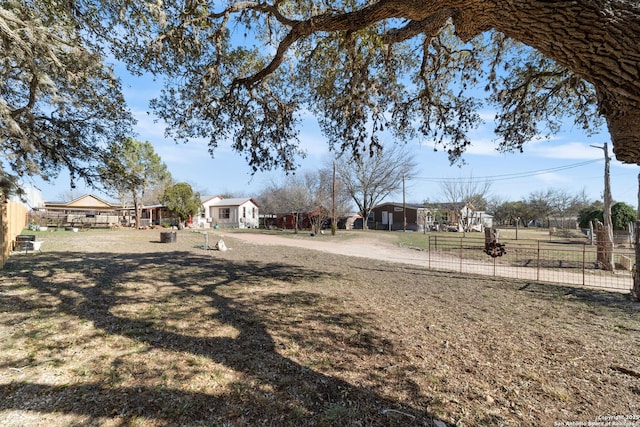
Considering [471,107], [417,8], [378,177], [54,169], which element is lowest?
[54,169]

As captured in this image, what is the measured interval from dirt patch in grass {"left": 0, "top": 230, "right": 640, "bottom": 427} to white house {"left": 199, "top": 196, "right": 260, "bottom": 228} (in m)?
30.8

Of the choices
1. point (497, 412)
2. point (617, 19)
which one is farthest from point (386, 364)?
point (617, 19)

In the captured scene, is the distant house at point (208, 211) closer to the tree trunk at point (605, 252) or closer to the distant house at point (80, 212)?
the distant house at point (80, 212)

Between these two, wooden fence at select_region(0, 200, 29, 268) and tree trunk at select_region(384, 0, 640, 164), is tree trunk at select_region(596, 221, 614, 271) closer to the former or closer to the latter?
tree trunk at select_region(384, 0, 640, 164)

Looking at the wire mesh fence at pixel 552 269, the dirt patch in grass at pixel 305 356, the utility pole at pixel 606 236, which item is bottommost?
the wire mesh fence at pixel 552 269

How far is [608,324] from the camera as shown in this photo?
4.64 metres

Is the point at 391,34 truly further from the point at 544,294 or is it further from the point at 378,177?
the point at 378,177

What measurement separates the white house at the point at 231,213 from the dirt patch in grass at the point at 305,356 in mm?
30777

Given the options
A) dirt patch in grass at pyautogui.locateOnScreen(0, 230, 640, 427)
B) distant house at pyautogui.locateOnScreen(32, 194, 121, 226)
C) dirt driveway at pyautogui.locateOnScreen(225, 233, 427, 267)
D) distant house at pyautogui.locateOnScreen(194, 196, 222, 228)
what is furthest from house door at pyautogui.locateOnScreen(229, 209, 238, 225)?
dirt patch in grass at pyautogui.locateOnScreen(0, 230, 640, 427)

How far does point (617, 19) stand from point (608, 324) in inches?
202

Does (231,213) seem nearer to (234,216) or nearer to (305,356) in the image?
(234,216)

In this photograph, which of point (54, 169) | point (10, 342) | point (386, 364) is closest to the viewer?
point (386, 364)

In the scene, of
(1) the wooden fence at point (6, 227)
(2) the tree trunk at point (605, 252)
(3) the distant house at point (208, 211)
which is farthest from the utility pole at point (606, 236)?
(3) the distant house at point (208, 211)

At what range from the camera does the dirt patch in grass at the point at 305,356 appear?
2.35m
